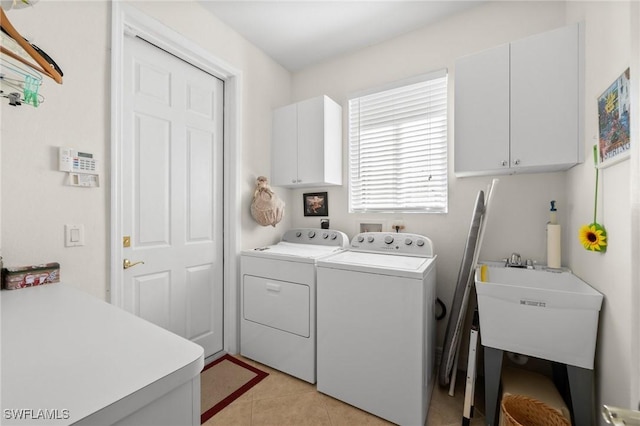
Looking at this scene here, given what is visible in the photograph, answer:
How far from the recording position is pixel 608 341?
122 cm

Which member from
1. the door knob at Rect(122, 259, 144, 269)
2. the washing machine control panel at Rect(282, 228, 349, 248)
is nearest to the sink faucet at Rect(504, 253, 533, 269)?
the washing machine control panel at Rect(282, 228, 349, 248)

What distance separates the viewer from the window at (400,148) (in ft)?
7.25

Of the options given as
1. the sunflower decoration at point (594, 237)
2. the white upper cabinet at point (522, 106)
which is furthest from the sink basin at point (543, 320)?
the white upper cabinet at point (522, 106)

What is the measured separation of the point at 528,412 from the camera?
143cm

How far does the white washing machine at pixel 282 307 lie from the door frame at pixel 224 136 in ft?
0.43

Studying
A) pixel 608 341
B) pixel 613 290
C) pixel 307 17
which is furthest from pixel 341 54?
pixel 608 341

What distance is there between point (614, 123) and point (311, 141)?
6.26 ft

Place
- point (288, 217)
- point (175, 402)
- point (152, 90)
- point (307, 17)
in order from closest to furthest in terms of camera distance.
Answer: point (175, 402) → point (152, 90) → point (307, 17) → point (288, 217)

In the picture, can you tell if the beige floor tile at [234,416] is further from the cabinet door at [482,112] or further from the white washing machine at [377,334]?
the cabinet door at [482,112]

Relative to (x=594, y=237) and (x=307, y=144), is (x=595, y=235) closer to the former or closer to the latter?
(x=594, y=237)

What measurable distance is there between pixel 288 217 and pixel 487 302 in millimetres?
1985

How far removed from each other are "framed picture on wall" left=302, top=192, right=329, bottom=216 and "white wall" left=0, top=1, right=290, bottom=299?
169 cm

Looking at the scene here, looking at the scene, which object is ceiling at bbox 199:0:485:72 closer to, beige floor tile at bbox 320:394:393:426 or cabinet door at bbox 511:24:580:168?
cabinet door at bbox 511:24:580:168

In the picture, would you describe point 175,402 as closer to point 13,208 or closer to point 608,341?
point 13,208
